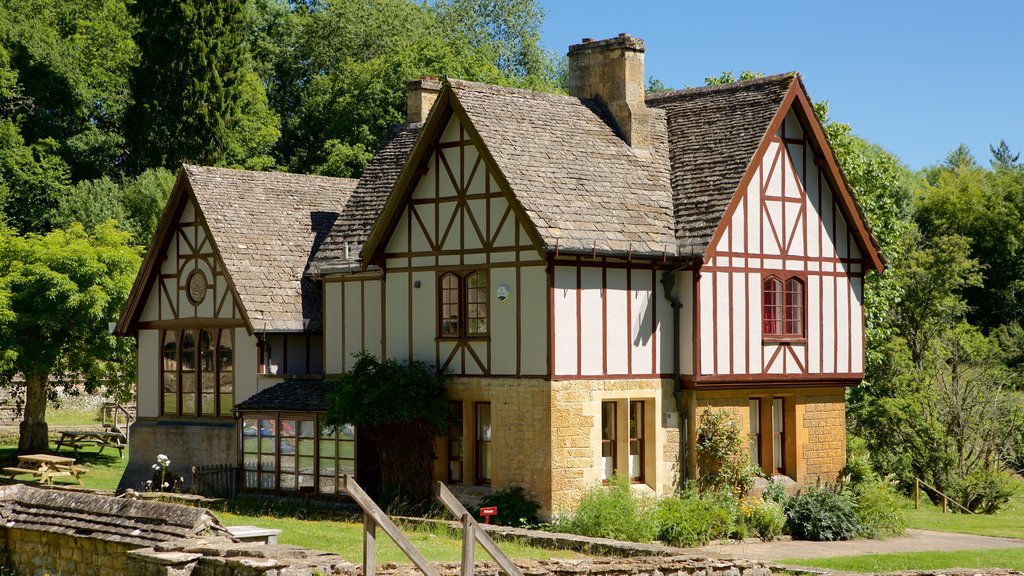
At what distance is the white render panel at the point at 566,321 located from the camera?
24.9 meters

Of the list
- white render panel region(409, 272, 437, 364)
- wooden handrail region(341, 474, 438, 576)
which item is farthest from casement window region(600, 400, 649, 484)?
wooden handrail region(341, 474, 438, 576)

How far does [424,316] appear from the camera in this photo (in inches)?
1085

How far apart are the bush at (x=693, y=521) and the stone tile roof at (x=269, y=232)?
32.1 ft

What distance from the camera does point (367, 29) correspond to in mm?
69000

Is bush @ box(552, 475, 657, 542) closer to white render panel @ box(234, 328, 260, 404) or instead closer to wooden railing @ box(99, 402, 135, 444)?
white render panel @ box(234, 328, 260, 404)

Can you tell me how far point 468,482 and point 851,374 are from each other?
8.34 meters

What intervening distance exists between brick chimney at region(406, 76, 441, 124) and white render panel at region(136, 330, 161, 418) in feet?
26.4

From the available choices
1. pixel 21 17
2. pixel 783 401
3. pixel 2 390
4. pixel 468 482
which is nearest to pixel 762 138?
pixel 783 401

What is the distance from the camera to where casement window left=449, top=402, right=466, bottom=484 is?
2694cm

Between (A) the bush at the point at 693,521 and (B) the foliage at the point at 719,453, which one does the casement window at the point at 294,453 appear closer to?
Result: (A) the bush at the point at 693,521

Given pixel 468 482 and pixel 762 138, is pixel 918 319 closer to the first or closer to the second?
pixel 762 138

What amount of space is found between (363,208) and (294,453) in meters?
6.04

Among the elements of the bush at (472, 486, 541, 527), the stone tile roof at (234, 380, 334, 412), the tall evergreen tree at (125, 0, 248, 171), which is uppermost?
the tall evergreen tree at (125, 0, 248, 171)

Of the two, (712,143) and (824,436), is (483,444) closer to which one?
(824,436)
